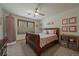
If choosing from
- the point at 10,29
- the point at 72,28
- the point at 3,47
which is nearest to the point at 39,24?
the point at 10,29

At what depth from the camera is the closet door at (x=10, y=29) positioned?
1.49 metres

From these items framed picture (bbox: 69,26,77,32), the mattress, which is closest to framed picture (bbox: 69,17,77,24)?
framed picture (bbox: 69,26,77,32)

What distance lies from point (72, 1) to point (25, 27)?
125 centimetres

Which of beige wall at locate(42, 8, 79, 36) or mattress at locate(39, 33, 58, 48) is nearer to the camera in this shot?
beige wall at locate(42, 8, 79, 36)

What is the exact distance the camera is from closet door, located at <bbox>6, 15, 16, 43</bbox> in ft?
4.90

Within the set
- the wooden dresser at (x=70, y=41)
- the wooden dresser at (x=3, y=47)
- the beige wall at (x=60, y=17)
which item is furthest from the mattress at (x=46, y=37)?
the wooden dresser at (x=3, y=47)

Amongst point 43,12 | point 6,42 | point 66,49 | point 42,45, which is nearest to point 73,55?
point 66,49

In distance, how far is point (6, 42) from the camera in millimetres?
1499

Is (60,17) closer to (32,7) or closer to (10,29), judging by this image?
(32,7)

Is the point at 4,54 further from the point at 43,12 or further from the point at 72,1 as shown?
the point at 72,1

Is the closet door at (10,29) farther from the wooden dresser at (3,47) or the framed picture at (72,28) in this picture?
the framed picture at (72,28)

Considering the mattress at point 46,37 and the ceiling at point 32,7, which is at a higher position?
the ceiling at point 32,7

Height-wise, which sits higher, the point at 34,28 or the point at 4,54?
the point at 34,28

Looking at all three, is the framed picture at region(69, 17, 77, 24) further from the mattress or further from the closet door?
the closet door
